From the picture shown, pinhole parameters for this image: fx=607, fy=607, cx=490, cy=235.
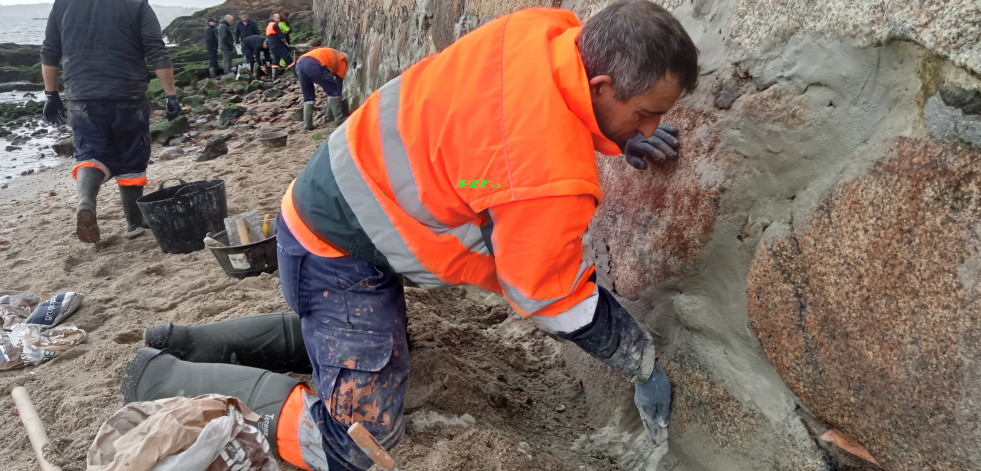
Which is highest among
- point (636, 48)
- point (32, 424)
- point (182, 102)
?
point (636, 48)

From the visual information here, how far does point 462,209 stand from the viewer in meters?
1.41

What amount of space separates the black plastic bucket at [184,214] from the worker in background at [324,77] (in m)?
3.15

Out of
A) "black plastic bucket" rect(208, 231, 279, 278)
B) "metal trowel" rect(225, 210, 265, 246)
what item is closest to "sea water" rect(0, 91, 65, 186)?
"metal trowel" rect(225, 210, 265, 246)

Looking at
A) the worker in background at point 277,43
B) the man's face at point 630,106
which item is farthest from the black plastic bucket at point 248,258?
the worker in background at point 277,43

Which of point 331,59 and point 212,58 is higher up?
point 331,59

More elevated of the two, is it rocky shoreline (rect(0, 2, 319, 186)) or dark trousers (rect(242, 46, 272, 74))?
dark trousers (rect(242, 46, 272, 74))

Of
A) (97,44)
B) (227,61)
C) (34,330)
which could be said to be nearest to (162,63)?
(97,44)

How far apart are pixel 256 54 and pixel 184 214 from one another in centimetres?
921

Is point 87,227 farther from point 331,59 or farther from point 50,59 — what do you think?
point 331,59

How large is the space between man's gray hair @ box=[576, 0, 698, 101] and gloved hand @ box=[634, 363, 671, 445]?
0.77m

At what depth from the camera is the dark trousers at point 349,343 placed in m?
1.65

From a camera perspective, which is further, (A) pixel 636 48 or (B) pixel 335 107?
(B) pixel 335 107

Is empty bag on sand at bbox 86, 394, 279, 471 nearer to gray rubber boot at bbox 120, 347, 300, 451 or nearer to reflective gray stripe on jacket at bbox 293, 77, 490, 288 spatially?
gray rubber boot at bbox 120, 347, 300, 451

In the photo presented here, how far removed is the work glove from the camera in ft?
13.8
